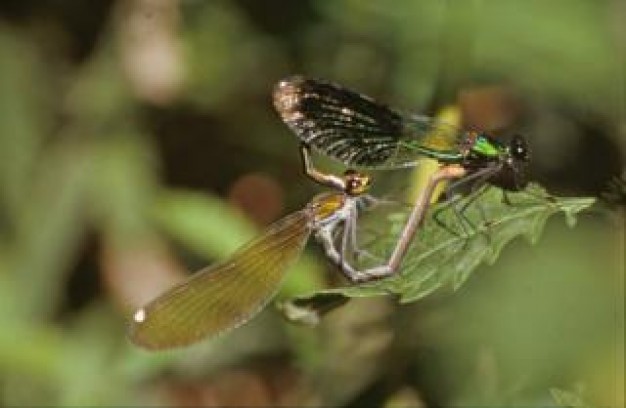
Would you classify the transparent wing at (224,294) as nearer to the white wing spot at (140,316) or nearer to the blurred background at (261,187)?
the white wing spot at (140,316)

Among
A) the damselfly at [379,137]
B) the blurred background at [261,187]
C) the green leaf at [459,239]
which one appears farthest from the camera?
the blurred background at [261,187]

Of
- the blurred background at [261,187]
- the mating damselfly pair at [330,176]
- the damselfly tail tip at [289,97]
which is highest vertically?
the damselfly tail tip at [289,97]

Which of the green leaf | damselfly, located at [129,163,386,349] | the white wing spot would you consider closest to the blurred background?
the green leaf

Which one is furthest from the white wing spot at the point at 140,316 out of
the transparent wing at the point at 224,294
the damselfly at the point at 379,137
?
the damselfly at the point at 379,137

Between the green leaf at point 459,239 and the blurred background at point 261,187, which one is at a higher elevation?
the green leaf at point 459,239

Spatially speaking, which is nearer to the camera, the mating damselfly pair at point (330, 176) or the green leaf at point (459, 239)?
the green leaf at point (459, 239)

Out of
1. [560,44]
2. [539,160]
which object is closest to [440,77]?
[560,44]

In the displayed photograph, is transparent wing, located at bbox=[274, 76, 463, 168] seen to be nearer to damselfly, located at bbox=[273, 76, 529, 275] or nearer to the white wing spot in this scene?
damselfly, located at bbox=[273, 76, 529, 275]

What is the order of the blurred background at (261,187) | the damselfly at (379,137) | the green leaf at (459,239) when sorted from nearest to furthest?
the green leaf at (459,239)
the damselfly at (379,137)
the blurred background at (261,187)
